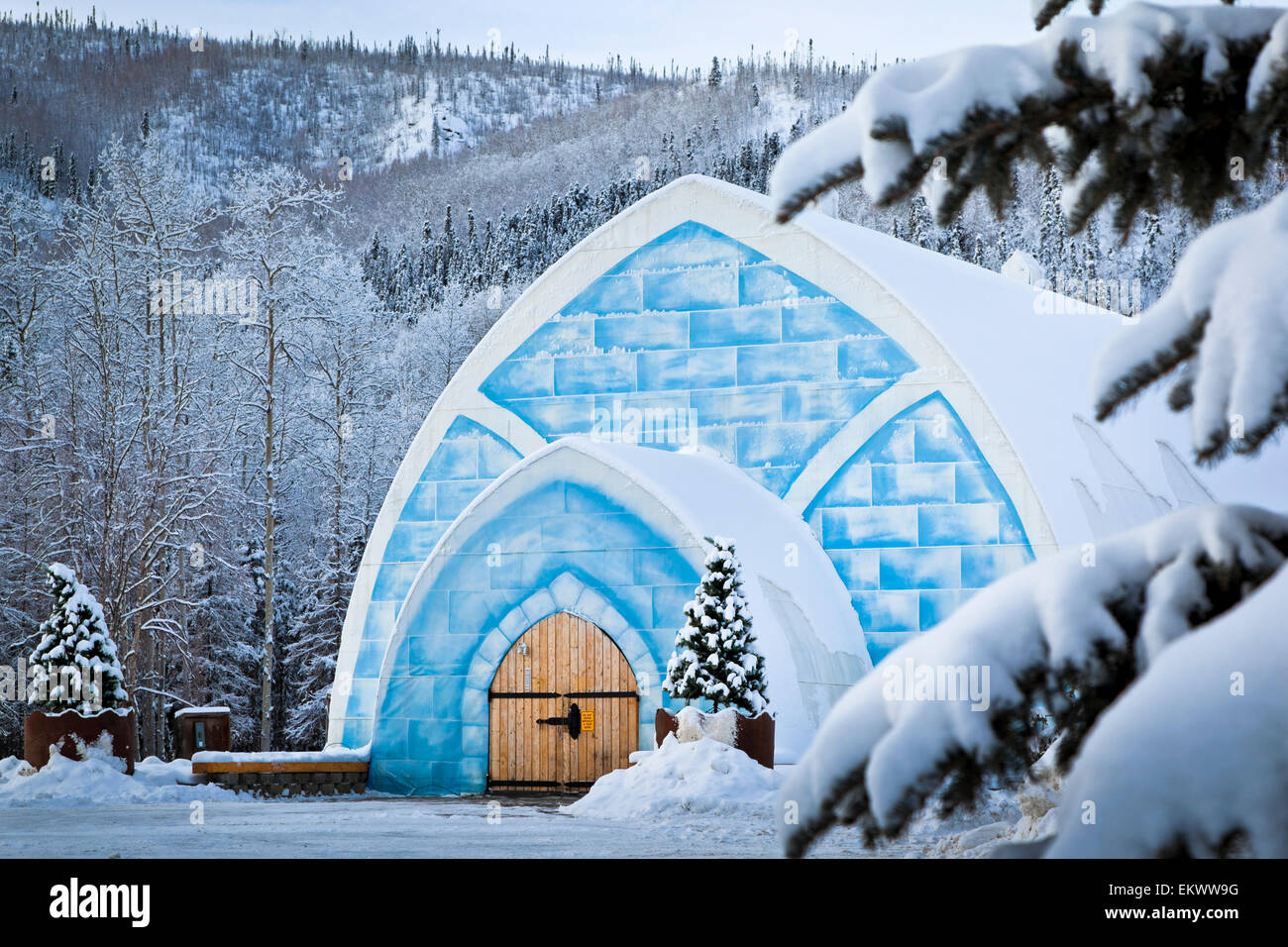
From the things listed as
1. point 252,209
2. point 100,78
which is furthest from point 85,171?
point 252,209

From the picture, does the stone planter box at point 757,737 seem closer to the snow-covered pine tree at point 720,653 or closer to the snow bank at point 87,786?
the snow-covered pine tree at point 720,653

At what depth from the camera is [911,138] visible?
2.74 m

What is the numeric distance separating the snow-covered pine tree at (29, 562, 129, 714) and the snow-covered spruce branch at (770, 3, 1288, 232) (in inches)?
566

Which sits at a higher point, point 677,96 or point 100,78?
point 677,96

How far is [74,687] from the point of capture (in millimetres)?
15438

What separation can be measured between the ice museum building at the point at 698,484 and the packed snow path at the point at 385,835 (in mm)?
2904

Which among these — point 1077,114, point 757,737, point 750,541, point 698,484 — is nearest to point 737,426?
point 698,484

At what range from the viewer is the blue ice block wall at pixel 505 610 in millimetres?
15281

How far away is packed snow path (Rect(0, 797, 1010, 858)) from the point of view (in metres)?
8.52

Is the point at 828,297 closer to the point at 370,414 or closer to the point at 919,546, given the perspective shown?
the point at 919,546

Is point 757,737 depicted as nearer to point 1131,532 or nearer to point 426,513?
point 426,513

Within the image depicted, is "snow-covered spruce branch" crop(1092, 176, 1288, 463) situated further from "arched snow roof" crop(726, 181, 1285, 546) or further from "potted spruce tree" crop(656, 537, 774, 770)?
"arched snow roof" crop(726, 181, 1285, 546)

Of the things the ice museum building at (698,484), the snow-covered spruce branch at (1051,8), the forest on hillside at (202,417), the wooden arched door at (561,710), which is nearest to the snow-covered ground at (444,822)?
the wooden arched door at (561,710)

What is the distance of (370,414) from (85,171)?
65883 millimetres
